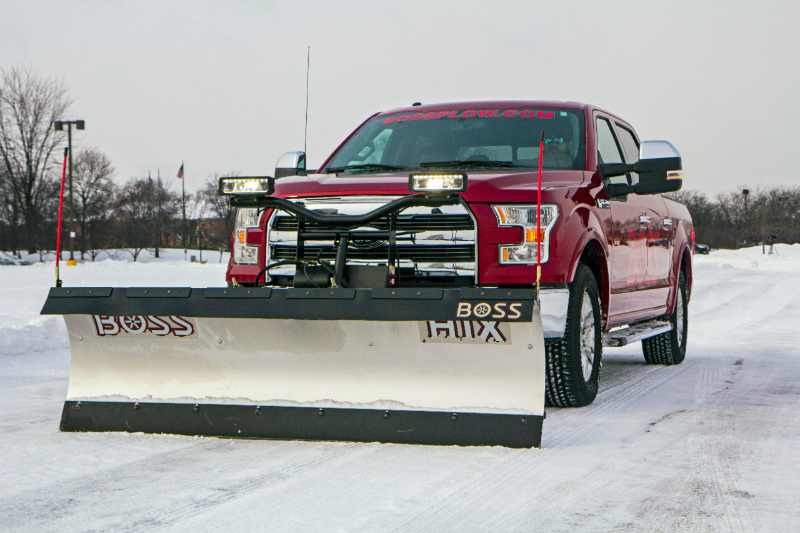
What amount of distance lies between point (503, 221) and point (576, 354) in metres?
0.90

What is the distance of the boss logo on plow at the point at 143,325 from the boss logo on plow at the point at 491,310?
135 centimetres

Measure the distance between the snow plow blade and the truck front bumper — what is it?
1.07ft

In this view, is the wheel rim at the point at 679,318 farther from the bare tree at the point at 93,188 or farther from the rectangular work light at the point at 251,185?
the bare tree at the point at 93,188

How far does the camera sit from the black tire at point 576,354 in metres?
4.93

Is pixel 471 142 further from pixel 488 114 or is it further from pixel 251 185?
pixel 251 185

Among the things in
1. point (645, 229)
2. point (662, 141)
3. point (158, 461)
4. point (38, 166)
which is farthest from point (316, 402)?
point (38, 166)

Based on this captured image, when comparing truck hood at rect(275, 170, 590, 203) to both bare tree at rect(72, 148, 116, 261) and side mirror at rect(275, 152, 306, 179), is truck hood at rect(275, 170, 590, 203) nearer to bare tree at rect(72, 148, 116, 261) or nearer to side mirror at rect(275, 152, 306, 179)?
side mirror at rect(275, 152, 306, 179)

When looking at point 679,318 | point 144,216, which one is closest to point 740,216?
point 144,216

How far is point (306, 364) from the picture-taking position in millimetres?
4289

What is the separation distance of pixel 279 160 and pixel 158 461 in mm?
2791

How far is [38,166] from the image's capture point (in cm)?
4912

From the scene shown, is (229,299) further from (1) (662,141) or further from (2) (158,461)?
(1) (662,141)

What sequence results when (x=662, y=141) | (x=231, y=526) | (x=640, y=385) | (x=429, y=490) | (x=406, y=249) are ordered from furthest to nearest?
(x=640, y=385) < (x=662, y=141) < (x=406, y=249) < (x=429, y=490) < (x=231, y=526)

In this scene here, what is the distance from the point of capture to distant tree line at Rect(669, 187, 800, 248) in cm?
7256
